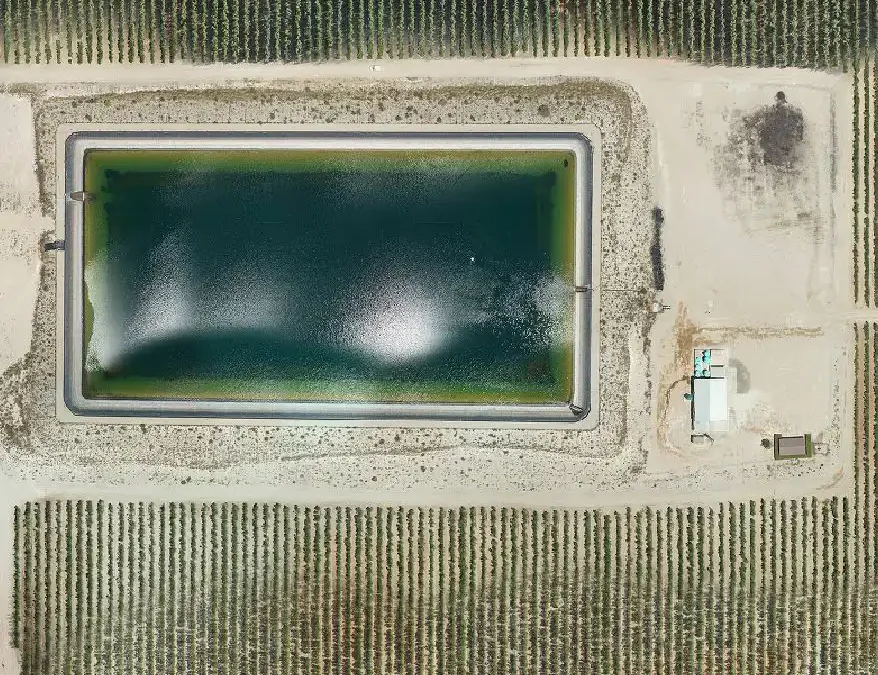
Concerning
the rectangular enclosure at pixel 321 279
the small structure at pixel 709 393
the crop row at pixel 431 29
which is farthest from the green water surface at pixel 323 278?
the small structure at pixel 709 393

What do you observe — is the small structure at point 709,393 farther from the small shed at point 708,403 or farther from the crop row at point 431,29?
the crop row at point 431,29

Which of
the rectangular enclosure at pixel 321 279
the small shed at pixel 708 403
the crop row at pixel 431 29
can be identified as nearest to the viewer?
the small shed at pixel 708 403

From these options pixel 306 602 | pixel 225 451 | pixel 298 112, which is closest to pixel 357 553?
pixel 306 602

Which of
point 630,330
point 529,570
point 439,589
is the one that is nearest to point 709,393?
point 630,330

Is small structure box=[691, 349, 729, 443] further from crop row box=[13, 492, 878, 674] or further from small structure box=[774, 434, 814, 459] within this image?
crop row box=[13, 492, 878, 674]

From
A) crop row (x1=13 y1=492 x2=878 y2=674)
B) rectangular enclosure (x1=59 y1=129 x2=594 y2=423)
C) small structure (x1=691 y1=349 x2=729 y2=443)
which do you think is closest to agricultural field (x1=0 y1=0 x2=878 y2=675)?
crop row (x1=13 y1=492 x2=878 y2=674)

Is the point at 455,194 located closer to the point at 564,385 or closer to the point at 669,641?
the point at 564,385
